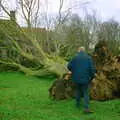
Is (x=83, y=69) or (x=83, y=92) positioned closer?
(x=83, y=69)

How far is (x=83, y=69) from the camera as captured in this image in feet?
41.4

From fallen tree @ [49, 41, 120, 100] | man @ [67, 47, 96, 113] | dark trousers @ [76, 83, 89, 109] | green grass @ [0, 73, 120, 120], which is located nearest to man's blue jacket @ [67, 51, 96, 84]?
man @ [67, 47, 96, 113]

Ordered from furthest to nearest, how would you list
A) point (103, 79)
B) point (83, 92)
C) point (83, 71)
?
point (103, 79), point (83, 92), point (83, 71)

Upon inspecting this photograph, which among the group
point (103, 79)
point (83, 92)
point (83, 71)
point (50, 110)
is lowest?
point (50, 110)

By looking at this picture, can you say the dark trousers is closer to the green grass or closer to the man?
the man

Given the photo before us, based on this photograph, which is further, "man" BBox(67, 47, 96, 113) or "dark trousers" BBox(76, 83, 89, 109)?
"man" BBox(67, 47, 96, 113)

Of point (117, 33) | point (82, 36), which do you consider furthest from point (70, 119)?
point (117, 33)

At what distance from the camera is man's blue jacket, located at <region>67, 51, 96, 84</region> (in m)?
12.6

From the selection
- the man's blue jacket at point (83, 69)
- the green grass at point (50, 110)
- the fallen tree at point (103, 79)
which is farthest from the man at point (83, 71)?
the fallen tree at point (103, 79)

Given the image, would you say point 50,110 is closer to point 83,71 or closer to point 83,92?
point 83,92

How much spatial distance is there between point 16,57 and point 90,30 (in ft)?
101

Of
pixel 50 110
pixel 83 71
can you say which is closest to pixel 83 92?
pixel 83 71

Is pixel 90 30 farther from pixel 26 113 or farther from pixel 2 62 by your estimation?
pixel 26 113

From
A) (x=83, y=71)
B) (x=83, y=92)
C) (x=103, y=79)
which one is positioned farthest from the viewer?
(x=103, y=79)
